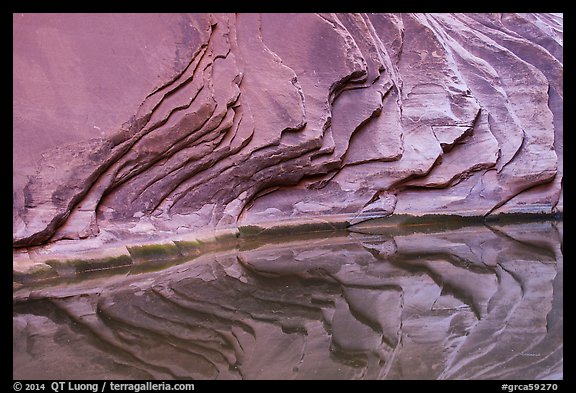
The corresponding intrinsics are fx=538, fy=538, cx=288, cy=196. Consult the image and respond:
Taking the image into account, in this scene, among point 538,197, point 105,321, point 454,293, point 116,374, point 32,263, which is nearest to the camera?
point 116,374

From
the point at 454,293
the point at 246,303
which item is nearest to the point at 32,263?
the point at 246,303

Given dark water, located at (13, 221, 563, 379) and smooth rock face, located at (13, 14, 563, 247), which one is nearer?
dark water, located at (13, 221, 563, 379)

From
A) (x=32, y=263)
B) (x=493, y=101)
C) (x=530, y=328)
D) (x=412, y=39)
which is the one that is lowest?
(x=32, y=263)

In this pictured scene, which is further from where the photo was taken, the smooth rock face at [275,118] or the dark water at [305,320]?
the smooth rock face at [275,118]

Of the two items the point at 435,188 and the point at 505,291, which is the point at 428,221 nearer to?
the point at 435,188
